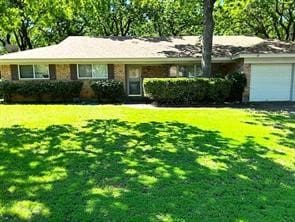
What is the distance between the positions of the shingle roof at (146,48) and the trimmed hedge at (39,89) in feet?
4.61

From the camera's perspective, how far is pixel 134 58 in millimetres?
17891

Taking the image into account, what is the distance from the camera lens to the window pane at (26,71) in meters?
18.6

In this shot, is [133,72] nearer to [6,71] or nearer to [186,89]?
[186,89]

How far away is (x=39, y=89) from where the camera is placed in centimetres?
1739

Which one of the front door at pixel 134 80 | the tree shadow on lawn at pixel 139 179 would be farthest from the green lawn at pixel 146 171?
the front door at pixel 134 80

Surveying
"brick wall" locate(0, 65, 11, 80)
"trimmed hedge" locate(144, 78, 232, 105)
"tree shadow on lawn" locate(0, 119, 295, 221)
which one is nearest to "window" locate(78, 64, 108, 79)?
"trimmed hedge" locate(144, 78, 232, 105)

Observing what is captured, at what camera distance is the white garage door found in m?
16.8

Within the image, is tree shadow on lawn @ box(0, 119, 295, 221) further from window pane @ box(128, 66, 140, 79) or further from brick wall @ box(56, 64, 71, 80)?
window pane @ box(128, 66, 140, 79)

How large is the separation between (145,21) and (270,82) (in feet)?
58.2

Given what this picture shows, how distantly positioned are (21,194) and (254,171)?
4027 millimetres

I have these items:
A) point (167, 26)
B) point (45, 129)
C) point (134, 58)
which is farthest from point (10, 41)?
point (45, 129)

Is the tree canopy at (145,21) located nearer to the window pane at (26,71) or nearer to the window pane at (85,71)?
the window pane at (26,71)

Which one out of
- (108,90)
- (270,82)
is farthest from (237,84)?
(108,90)

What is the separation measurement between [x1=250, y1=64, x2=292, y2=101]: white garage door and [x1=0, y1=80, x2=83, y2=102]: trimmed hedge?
908 cm
